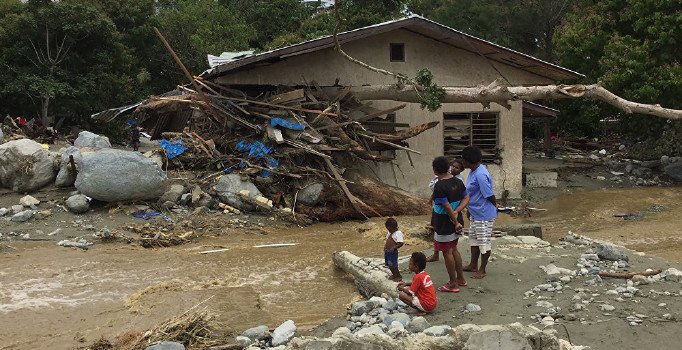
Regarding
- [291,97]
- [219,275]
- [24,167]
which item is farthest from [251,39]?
[219,275]

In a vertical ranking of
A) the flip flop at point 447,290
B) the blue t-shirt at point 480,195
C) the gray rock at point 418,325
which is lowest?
the flip flop at point 447,290

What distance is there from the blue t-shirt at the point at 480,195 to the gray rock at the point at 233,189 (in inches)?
255

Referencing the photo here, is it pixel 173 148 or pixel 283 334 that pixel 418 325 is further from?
pixel 173 148

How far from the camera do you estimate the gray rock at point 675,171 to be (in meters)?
19.5

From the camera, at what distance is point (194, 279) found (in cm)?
847

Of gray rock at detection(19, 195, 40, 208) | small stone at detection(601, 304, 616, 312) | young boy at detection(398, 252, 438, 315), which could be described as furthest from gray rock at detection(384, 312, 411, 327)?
gray rock at detection(19, 195, 40, 208)

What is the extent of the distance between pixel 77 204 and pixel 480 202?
7903mm

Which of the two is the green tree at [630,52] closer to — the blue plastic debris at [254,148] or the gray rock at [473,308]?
the blue plastic debris at [254,148]

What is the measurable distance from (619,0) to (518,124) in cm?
775

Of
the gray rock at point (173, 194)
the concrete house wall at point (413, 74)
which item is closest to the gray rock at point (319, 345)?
the gray rock at point (173, 194)

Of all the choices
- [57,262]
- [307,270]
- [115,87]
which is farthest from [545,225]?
[115,87]

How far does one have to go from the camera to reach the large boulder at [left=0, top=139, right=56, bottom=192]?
40.1 feet

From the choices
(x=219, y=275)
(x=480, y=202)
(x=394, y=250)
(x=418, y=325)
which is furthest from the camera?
(x=219, y=275)

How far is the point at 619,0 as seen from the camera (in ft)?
67.1
